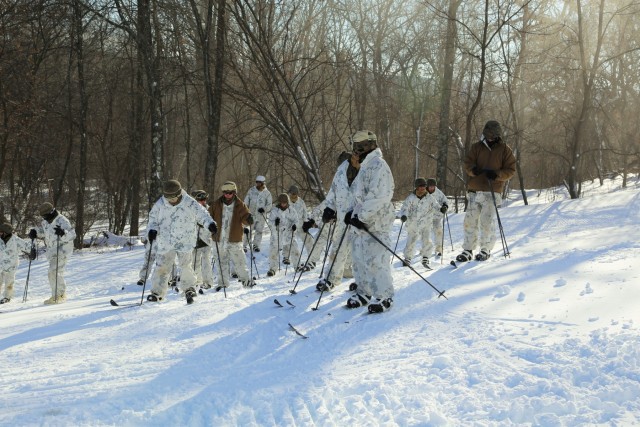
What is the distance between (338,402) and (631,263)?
5128 millimetres

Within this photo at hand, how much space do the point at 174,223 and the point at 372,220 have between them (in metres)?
2.91

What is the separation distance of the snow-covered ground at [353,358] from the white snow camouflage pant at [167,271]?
37cm

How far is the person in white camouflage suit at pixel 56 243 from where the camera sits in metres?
9.23

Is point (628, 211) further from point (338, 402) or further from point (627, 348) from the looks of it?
point (338, 402)

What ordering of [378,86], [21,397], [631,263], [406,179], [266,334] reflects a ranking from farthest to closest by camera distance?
[406,179] < [378,86] < [631,263] < [266,334] < [21,397]

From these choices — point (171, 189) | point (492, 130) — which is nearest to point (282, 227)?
point (171, 189)

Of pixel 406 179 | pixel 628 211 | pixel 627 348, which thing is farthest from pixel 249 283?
pixel 406 179

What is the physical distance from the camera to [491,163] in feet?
24.8

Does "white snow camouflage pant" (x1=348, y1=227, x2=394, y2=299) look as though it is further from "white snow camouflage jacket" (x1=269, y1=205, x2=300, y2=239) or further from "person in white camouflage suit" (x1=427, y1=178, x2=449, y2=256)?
"white snow camouflage jacket" (x1=269, y1=205, x2=300, y2=239)

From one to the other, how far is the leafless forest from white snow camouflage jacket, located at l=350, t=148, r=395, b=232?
25.4 ft

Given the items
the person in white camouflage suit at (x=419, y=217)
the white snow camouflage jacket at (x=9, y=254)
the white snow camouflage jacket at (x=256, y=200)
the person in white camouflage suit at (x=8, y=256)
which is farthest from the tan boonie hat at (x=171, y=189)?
the white snow camouflage jacket at (x=256, y=200)

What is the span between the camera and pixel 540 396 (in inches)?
119

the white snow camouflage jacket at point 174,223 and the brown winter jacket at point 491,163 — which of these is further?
the brown winter jacket at point 491,163

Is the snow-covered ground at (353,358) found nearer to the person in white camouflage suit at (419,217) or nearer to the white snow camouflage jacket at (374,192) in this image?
the white snow camouflage jacket at (374,192)
